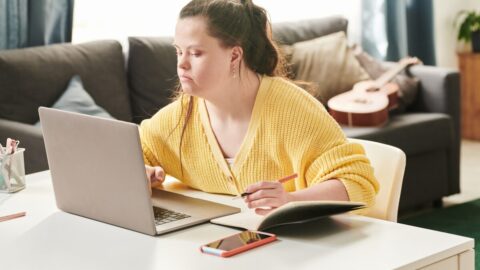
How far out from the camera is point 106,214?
5.64 ft

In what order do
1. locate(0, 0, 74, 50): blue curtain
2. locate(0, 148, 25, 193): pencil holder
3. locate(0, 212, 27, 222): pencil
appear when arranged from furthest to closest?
locate(0, 0, 74, 50): blue curtain → locate(0, 148, 25, 193): pencil holder → locate(0, 212, 27, 222): pencil

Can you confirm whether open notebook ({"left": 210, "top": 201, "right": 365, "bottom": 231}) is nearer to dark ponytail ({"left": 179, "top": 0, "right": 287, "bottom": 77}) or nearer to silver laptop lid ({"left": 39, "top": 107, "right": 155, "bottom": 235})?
silver laptop lid ({"left": 39, "top": 107, "right": 155, "bottom": 235})

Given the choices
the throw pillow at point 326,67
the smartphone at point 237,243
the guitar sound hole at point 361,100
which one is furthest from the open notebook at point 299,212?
the throw pillow at point 326,67

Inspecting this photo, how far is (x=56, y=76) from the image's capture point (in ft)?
11.5

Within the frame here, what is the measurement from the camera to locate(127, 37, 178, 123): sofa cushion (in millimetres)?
3713

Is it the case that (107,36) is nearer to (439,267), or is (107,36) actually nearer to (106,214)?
(106,214)

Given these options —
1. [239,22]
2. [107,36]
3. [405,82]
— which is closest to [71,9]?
[107,36]

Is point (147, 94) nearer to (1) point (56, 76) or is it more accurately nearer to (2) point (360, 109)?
(1) point (56, 76)

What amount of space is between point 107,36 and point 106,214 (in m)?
2.50

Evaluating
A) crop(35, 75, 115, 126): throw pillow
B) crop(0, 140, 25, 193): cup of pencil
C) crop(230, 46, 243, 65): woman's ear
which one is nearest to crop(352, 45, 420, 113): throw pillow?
crop(35, 75, 115, 126): throw pillow

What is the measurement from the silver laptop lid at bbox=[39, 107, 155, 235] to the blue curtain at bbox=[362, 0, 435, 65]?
3.32m

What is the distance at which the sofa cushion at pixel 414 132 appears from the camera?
12.4ft

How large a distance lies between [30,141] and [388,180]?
160 centimetres

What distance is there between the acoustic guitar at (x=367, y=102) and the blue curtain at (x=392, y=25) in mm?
760
